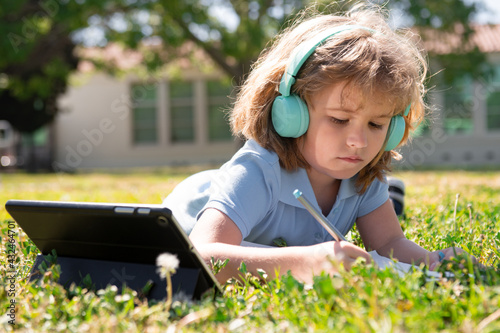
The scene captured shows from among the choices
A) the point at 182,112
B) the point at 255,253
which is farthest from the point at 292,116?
the point at 182,112

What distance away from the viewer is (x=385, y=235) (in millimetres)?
2561

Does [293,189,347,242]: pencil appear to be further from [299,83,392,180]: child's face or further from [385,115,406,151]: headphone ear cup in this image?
[385,115,406,151]: headphone ear cup

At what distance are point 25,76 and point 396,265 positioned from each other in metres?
17.9

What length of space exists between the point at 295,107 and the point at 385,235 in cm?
77

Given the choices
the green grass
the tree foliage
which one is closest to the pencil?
the green grass

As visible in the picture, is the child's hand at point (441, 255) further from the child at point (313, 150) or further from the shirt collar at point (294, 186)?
the shirt collar at point (294, 186)

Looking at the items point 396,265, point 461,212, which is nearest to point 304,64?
point 396,265

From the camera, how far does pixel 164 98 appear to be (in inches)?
840

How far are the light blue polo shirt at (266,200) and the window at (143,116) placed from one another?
19341 millimetres

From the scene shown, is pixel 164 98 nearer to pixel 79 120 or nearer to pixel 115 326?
pixel 79 120

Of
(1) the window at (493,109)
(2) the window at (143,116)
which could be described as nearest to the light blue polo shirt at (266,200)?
(1) the window at (493,109)

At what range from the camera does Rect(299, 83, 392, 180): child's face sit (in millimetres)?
2182

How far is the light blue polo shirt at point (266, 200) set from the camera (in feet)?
7.17

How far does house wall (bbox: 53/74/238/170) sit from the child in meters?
18.4
